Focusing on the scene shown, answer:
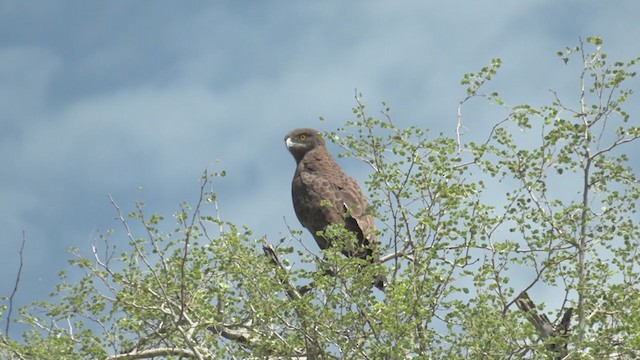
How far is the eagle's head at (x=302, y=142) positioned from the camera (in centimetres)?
1655

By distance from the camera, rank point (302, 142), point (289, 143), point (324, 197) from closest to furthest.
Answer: point (324, 197) < point (302, 142) < point (289, 143)

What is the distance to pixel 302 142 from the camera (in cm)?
1664

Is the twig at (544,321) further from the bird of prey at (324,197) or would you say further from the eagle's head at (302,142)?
the eagle's head at (302,142)

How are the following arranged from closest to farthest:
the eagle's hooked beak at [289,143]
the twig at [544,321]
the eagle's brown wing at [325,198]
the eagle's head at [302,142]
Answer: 1. the twig at [544,321]
2. the eagle's brown wing at [325,198]
3. the eagle's head at [302,142]
4. the eagle's hooked beak at [289,143]

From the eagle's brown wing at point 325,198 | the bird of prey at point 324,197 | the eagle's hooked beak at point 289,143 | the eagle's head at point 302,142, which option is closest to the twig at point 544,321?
the bird of prey at point 324,197

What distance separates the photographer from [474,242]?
36.3 feet

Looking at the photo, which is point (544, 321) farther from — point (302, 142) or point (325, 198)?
point (302, 142)

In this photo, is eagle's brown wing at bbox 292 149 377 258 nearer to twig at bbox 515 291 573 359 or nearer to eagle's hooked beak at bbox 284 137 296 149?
eagle's hooked beak at bbox 284 137 296 149

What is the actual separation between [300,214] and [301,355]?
394 centimetres

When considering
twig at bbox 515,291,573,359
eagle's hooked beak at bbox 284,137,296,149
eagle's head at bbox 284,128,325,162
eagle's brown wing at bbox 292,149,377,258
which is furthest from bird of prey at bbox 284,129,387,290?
twig at bbox 515,291,573,359

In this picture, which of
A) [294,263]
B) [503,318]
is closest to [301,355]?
[294,263]

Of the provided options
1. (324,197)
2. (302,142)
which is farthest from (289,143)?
(324,197)

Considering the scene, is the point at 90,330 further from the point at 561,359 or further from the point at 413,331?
the point at 561,359

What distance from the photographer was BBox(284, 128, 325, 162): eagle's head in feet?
54.3
